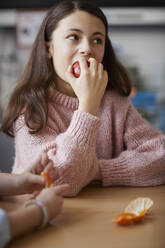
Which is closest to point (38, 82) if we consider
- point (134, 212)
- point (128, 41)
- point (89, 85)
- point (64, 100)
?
point (64, 100)

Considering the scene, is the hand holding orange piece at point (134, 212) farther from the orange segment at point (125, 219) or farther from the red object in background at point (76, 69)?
the red object in background at point (76, 69)

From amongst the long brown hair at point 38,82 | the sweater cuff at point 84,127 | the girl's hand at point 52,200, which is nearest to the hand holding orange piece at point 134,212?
the girl's hand at point 52,200

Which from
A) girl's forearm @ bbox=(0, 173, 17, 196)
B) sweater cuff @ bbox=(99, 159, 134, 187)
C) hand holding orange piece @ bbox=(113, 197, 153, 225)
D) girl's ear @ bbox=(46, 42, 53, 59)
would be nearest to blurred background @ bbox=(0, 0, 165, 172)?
girl's ear @ bbox=(46, 42, 53, 59)

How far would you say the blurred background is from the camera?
2.72 meters

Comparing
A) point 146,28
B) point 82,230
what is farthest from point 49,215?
point 146,28

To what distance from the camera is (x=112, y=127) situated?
1181 millimetres

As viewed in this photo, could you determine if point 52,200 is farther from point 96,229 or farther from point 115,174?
point 115,174

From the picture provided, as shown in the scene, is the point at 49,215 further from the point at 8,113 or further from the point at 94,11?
the point at 94,11

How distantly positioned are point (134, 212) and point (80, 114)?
314 millimetres

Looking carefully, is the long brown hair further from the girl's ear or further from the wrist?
the wrist

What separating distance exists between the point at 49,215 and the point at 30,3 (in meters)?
2.35

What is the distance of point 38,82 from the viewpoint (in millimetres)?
1108

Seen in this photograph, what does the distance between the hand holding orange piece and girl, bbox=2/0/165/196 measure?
0.18 metres

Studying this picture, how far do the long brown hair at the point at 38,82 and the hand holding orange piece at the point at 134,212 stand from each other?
386mm
